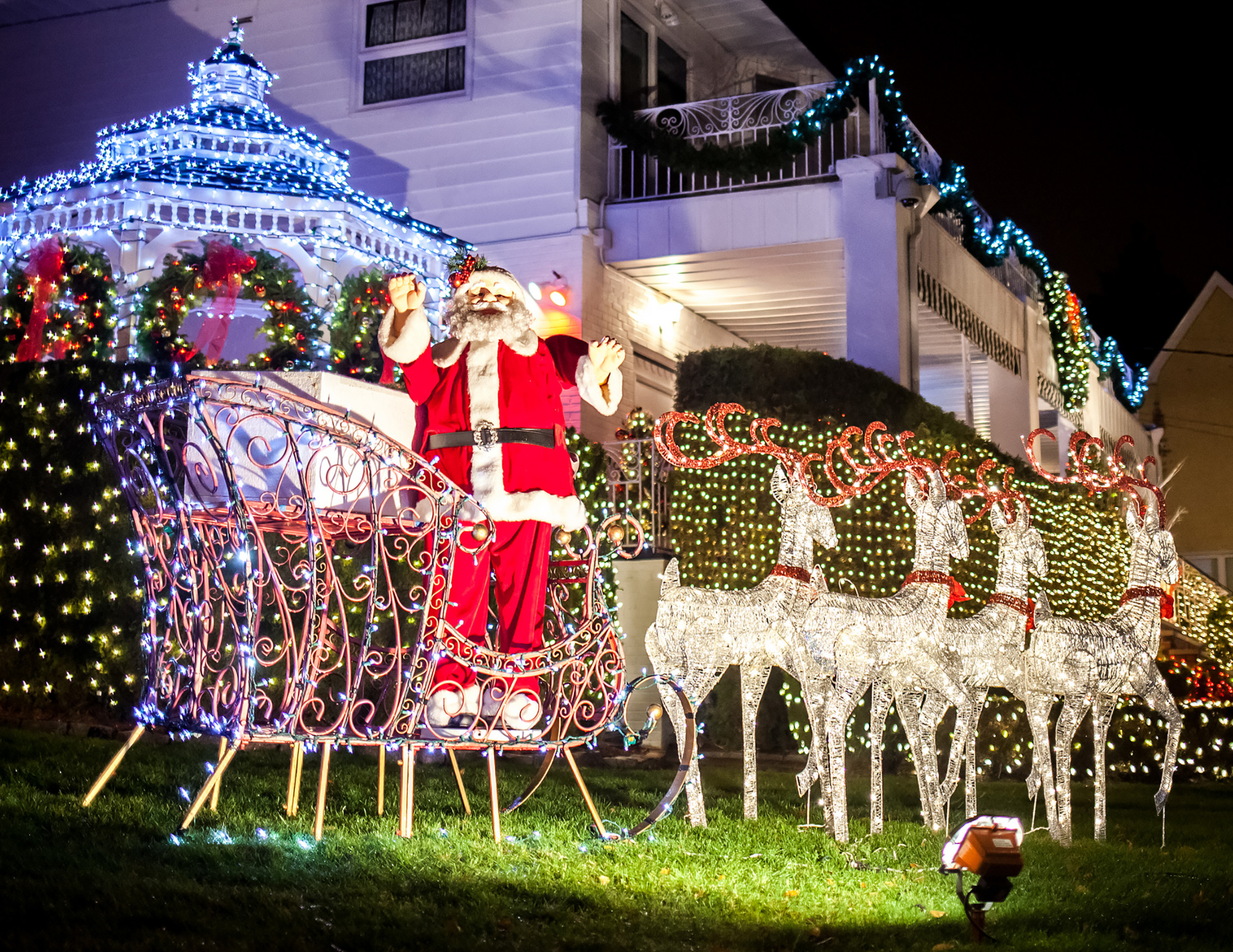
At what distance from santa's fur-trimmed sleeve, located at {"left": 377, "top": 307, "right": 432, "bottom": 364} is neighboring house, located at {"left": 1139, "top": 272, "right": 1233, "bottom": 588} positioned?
23846 millimetres

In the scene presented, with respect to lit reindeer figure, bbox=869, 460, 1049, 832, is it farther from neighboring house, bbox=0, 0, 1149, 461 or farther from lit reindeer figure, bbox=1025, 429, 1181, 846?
neighboring house, bbox=0, 0, 1149, 461

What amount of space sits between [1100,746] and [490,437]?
10.2 ft

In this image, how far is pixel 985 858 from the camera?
3.64m

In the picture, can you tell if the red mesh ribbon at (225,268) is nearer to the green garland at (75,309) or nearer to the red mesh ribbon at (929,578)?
the green garland at (75,309)

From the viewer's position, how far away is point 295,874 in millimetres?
3947

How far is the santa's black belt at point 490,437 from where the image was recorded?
205 inches

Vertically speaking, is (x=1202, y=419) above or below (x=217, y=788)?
above

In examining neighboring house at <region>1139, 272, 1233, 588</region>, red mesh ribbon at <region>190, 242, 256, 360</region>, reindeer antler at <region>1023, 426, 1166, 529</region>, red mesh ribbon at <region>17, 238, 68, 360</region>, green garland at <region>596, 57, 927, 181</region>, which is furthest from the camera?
neighboring house at <region>1139, 272, 1233, 588</region>

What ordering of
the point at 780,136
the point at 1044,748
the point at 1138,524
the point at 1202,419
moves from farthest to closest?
the point at 1202,419
the point at 780,136
the point at 1138,524
the point at 1044,748

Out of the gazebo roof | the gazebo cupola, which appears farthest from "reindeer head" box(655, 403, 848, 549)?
the gazebo cupola

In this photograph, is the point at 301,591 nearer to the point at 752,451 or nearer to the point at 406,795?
the point at 406,795

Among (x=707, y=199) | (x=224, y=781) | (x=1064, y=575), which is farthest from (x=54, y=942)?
(x=707, y=199)

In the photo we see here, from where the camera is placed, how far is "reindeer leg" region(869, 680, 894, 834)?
5.45 metres

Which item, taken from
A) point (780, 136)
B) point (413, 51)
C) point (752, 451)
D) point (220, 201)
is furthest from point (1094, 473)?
point (413, 51)
